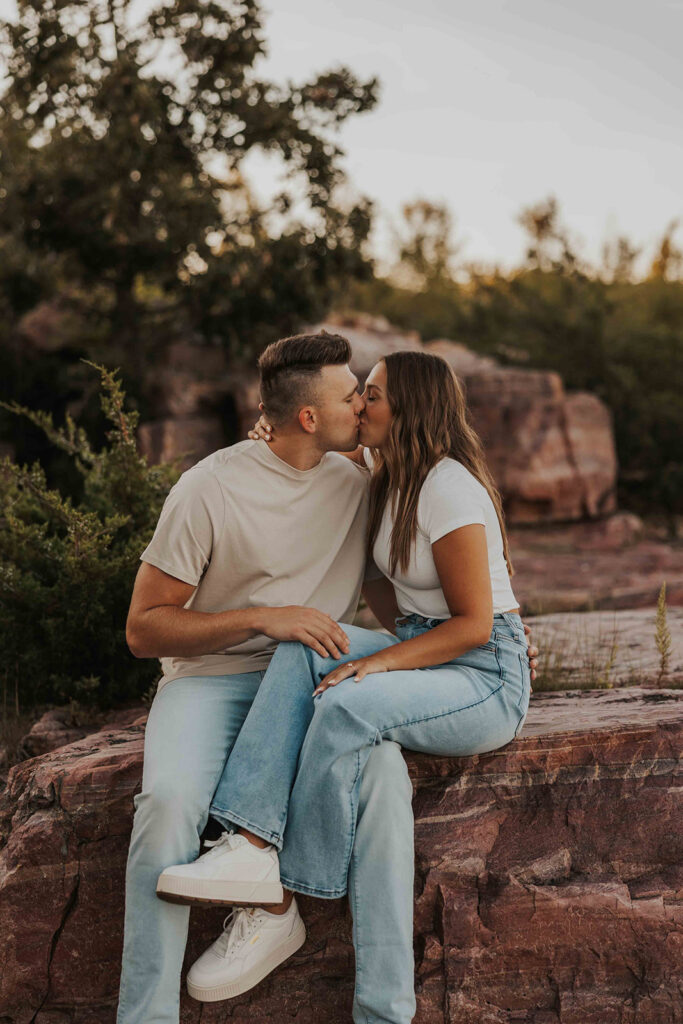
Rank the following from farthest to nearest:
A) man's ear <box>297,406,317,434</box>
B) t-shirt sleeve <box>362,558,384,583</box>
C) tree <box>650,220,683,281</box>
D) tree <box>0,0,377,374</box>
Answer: tree <box>650,220,683,281</box>
tree <box>0,0,377,374</box>
t-shirt sleeve <box>362,558,384,583</box>
man's ear <box>297,406,317,434</box>

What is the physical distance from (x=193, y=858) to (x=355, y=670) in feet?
2.25

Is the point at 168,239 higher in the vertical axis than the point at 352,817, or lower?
higher

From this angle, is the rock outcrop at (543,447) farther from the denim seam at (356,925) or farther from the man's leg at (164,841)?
the denim seam at (356,925)

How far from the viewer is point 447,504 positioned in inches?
114

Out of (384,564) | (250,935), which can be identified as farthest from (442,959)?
(384,564)

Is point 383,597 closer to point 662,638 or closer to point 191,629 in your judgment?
point 191,629

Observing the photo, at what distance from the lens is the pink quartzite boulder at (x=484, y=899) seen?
9.13 ft

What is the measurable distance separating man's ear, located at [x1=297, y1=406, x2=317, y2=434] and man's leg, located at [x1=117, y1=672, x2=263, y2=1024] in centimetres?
101

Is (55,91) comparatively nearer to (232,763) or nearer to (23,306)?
(23,306)

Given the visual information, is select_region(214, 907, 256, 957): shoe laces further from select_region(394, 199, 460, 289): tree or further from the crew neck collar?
select_region(394, 199, 460, 289): tree

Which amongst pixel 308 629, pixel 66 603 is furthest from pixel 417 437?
pixel 66 603

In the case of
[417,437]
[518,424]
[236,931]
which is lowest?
[236,931]

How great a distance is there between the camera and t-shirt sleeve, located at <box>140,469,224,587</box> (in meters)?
2.96

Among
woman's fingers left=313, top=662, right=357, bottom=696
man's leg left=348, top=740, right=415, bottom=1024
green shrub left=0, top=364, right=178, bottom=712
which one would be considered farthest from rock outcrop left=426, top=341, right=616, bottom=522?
man's leg left=348, top=740, right=415, bottom=1024
